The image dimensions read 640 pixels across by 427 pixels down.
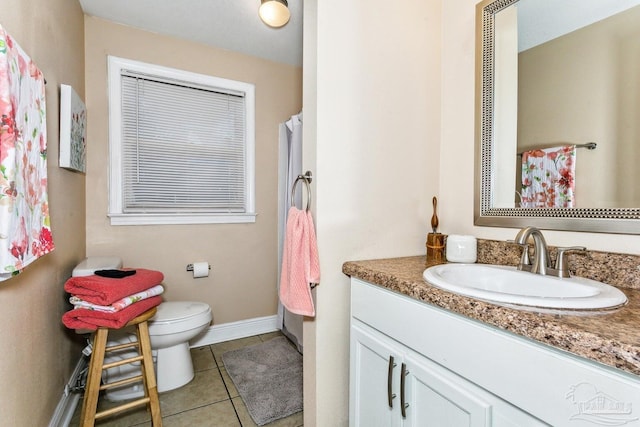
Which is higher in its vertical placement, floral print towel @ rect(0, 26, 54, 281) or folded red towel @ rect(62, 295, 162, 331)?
floral print towel @ rect(0, 26, 54, 281)

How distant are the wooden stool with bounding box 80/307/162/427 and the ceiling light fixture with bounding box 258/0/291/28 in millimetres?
1795

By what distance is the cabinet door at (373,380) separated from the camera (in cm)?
101

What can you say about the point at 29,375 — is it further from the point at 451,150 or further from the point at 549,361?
the point at 451,150

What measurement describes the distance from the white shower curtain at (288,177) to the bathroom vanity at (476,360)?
43.9 inches

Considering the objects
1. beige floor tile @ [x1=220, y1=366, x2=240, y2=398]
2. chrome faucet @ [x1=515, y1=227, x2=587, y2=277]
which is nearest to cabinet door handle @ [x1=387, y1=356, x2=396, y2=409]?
chrome faucet @ [x1=515, y1=227, x2=587, y2=277]

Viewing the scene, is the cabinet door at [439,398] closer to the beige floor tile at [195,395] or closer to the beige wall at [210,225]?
the beige floor tile at [195,395]

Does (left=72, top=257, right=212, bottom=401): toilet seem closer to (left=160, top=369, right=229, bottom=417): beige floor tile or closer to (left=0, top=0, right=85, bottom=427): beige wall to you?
(left=160, top=369, right=229, bottom=417): beige floor tile

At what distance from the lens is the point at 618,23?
3.16 ft

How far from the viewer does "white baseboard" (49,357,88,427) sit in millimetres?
1411

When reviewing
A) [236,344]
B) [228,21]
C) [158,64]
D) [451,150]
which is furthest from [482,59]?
[236,344]

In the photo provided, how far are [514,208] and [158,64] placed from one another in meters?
2.50

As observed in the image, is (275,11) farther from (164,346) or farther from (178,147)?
(164,346)

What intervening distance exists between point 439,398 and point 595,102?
3.53ft

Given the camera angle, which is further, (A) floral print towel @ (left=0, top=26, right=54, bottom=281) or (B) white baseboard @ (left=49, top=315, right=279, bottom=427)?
(B) white baseboard @ (left=49, top=315, right=279, bottom=427)
